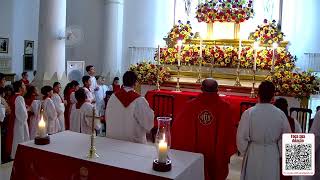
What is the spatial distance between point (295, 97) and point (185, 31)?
3.97 meters

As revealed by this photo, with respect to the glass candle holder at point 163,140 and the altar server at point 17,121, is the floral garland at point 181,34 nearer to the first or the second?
the altar server at point 17,121

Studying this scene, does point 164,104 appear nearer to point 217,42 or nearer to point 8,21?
point 217,42

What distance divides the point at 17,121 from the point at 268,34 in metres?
6.35

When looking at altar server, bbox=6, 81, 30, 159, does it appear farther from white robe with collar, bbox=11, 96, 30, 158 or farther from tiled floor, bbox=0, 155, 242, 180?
tiled floor, bbox=0, 155, 242, 180

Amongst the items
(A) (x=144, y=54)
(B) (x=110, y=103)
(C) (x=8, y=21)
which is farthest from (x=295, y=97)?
(C) (x=8, y=21)

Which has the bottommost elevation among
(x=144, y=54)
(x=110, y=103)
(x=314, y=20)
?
(x=110, y=103)

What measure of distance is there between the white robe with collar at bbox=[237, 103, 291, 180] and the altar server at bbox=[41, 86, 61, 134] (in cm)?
379

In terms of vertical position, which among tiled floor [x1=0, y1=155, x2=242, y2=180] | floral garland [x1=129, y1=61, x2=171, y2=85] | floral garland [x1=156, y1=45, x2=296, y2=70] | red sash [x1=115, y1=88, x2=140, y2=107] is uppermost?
floral garland [x1=156, y1=45, x2=296, y2=70]

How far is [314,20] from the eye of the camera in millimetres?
12008

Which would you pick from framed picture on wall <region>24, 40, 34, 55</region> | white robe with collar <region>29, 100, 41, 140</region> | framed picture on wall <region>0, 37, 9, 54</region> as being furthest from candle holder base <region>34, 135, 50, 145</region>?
framed picture on wall <region>24, 40, 34, 55</region>

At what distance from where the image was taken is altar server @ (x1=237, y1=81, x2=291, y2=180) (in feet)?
14.2

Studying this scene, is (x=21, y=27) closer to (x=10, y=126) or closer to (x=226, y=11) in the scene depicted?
(x=226, y=11)

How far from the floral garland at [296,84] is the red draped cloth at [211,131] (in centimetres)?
345

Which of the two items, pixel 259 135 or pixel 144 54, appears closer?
pixel 259 135
